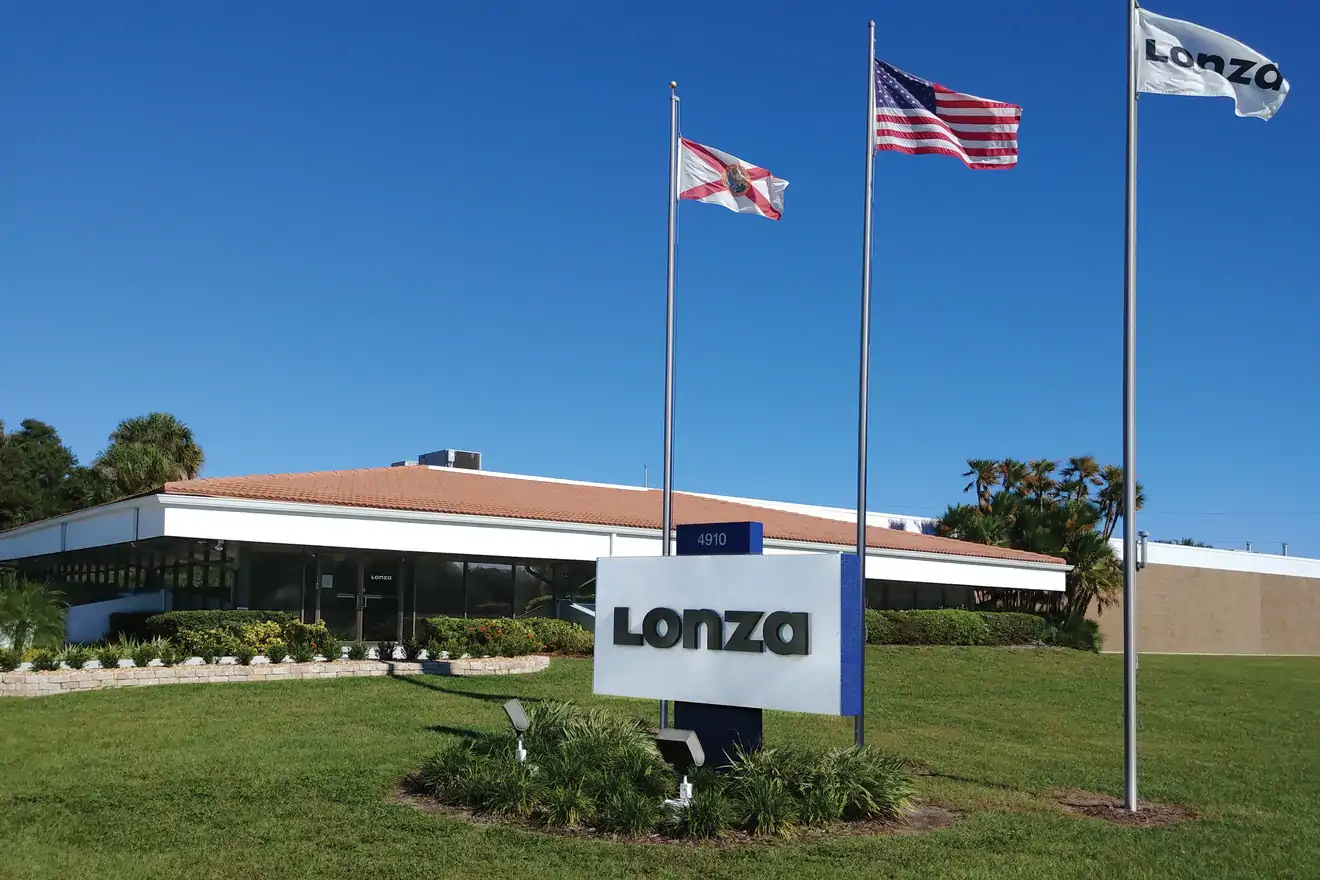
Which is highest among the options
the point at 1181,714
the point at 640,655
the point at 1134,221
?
the point at 1134,221

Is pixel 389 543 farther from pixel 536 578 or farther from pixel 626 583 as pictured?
pixel 626 583

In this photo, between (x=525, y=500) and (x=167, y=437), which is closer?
(x=525, y=500)

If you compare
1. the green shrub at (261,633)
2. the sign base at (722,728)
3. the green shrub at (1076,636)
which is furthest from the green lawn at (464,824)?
the green shrub at (1076,636)

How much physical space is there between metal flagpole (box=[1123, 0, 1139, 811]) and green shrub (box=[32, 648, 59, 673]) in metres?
15.8

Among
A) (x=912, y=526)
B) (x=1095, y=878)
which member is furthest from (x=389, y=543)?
(x=912, y=526)

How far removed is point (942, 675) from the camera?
87.2 feet

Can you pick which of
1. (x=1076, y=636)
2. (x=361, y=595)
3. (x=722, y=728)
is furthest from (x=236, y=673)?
(x=1076, y=636)

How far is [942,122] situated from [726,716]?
7.49 metres

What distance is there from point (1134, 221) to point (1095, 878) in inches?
264

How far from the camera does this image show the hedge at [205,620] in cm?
2325

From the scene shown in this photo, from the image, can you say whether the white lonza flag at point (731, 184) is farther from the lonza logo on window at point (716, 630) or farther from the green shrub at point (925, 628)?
the green shrub at point (925, 628)

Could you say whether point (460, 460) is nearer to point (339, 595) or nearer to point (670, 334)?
point (339, 595)

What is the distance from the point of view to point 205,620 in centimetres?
2331

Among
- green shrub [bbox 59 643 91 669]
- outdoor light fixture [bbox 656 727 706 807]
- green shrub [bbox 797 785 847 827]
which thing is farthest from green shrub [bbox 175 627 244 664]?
green shrub [bbox 797 785 847 827]
